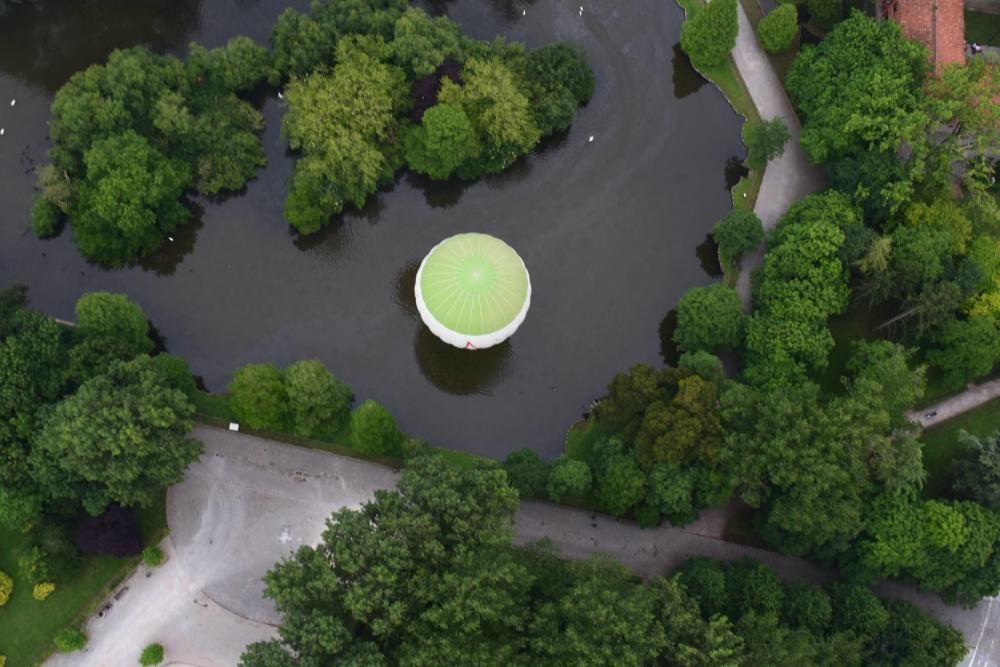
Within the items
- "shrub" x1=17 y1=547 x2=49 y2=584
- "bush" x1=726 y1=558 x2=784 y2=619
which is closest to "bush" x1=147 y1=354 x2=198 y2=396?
"shrub" x1=17 y1=547 x2=49 y2=584

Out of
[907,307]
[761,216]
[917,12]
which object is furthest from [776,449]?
[917,12]

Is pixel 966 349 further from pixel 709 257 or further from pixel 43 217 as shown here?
pixel 43 217

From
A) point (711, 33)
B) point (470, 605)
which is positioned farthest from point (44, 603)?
point (711, 33)

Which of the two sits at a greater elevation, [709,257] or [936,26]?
[936,26]

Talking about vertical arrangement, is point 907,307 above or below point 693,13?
below

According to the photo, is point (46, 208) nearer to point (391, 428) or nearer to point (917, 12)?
point (391, 428)

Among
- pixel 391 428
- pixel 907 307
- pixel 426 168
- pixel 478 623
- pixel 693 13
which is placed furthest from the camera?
pixel 693 13
